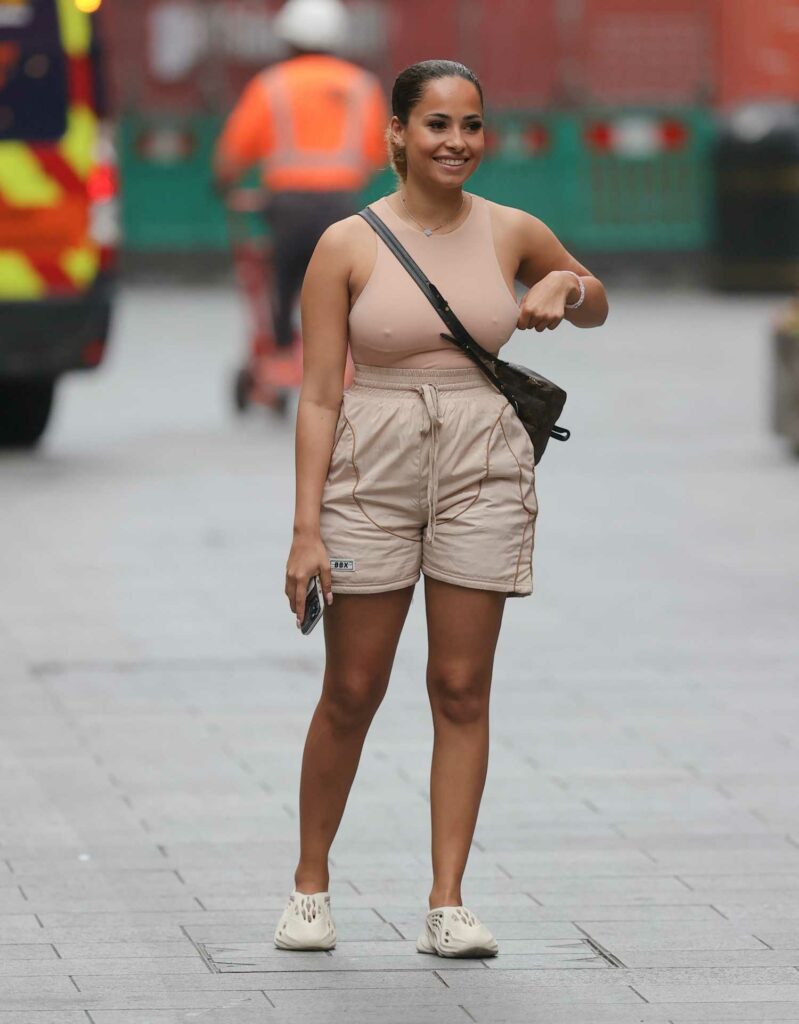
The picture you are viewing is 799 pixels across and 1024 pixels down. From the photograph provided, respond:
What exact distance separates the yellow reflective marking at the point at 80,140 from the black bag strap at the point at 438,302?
23.5 feet

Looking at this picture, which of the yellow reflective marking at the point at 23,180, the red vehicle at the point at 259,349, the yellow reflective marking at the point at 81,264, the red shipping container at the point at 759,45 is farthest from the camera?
the red shipping container at the point at 759,45

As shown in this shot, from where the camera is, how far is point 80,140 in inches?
450

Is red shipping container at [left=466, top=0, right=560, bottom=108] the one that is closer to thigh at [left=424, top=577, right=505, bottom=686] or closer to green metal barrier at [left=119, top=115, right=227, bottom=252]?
green metal barrier at [left=119, top=115, right=227, bottom=252]

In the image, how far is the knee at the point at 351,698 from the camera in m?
4.53

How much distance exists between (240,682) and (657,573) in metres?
2.20

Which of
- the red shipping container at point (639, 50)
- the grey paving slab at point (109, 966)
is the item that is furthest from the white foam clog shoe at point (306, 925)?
the red shipping container at point (639, 50)

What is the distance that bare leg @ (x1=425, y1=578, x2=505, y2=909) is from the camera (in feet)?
14.7

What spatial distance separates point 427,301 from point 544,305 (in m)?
0.20

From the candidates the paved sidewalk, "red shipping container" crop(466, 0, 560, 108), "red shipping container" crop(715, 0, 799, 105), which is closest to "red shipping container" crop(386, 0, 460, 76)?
"red shipping container" crop(466, 0, 560, 108)

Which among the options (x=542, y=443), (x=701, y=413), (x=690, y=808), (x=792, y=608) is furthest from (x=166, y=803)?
(x=701, y=413)

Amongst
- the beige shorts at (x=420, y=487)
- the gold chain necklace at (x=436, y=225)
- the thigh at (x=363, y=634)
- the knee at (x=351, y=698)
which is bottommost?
the knee at (x=351, y=698)

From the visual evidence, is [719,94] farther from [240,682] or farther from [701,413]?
[240,682]

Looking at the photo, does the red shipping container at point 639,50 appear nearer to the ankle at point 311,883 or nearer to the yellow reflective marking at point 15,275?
the yellow reflective marking at point 15,275

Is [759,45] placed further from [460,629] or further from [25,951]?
[25,951]
